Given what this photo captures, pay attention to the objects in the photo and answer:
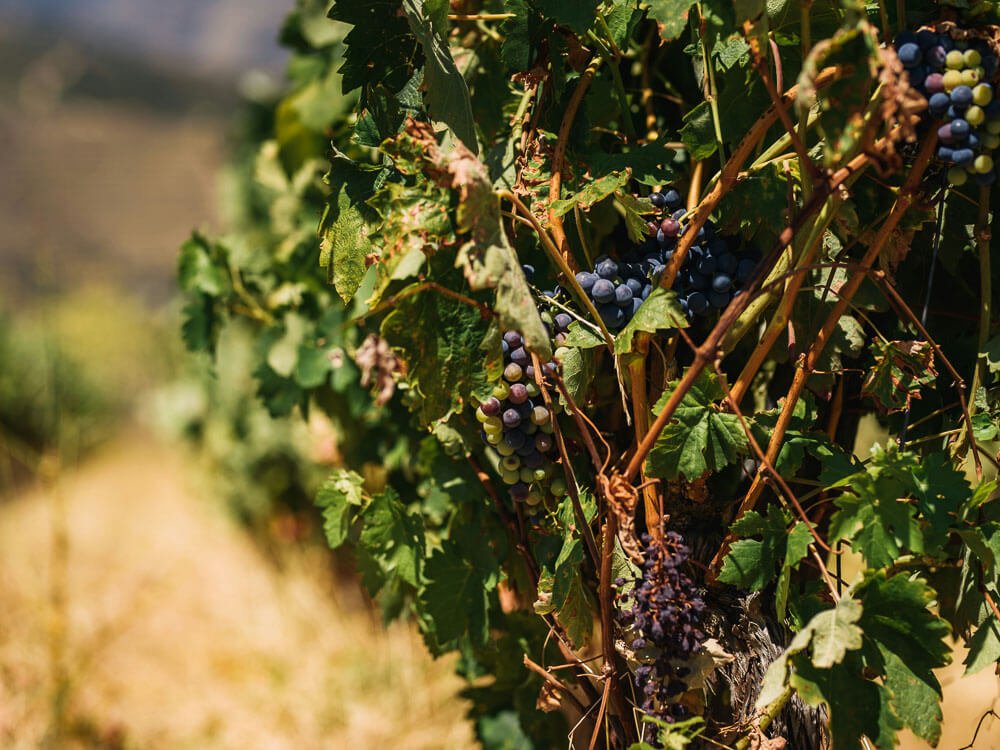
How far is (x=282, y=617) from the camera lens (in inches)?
139

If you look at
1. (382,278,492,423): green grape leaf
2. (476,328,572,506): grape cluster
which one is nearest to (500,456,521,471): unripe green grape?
(476,328,572,506): grape cluster

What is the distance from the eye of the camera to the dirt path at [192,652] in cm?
265

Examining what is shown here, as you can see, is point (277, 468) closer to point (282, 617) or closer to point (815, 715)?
point (282, 617)

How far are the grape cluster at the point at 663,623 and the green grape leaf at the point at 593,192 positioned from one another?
0.39 metres

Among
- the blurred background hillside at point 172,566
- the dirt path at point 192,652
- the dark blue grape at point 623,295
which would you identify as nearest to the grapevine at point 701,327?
the dark blue grape at point 623,295

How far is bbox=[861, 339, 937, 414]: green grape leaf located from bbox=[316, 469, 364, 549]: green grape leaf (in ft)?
2.47

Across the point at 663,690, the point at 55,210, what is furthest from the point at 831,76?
the point at 55,210

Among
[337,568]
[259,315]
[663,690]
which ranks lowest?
[337,568]

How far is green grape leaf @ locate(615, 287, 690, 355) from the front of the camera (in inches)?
34.2

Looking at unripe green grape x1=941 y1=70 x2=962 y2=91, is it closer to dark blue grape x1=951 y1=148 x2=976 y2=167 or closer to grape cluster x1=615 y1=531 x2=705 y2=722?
dark blue grape x1=951 y1=148 x2=976 y2=167

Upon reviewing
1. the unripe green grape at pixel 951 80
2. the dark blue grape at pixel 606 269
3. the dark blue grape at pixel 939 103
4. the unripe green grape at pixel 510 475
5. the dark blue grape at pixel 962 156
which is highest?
the unripe green grape at pixel 951 80

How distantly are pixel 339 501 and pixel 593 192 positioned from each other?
2.13 feet

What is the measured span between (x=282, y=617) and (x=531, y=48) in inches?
119

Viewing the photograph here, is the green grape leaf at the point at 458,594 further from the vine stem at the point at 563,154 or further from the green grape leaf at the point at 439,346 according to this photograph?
the vine stem at the point at 563,154
